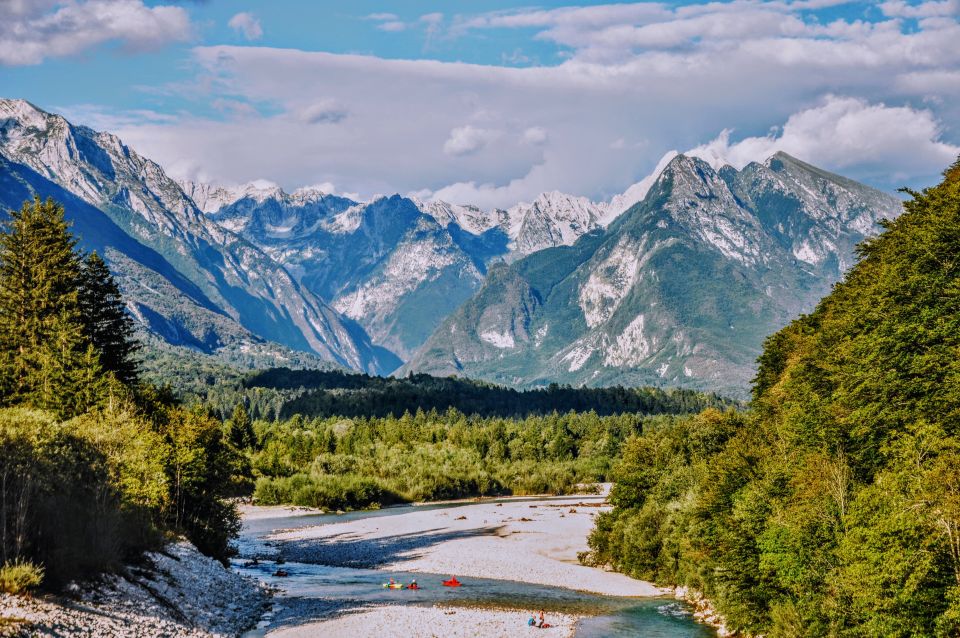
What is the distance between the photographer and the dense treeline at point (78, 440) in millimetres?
Answer: 39969

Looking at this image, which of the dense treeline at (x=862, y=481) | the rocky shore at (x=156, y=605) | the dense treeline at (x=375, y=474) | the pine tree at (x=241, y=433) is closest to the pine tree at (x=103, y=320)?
the rocky shore at (x=156, y=605)

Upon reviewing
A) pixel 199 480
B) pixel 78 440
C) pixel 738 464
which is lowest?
pixel 199 480

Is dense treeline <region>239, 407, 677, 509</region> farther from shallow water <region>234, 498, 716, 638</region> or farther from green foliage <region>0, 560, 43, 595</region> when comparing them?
green foliage <region>0, 560, 43, 595</region>

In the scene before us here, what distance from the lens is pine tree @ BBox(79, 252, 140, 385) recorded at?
83.1m

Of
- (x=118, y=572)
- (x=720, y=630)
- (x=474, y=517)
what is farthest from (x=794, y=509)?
(x=474, y=517)

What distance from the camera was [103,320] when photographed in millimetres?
85250

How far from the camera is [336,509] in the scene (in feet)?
485

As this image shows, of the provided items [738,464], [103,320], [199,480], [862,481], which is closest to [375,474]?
[103,320]

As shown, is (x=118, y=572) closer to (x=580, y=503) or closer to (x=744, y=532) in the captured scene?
(x=744, y=532)

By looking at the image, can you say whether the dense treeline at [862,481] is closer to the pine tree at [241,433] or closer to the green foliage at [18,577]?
the green foliage at [18,577]

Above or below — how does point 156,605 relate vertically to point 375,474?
above

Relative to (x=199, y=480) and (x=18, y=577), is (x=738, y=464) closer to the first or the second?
(x=199, y=480)

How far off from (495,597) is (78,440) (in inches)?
1327

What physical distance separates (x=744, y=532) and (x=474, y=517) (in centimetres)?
7951
